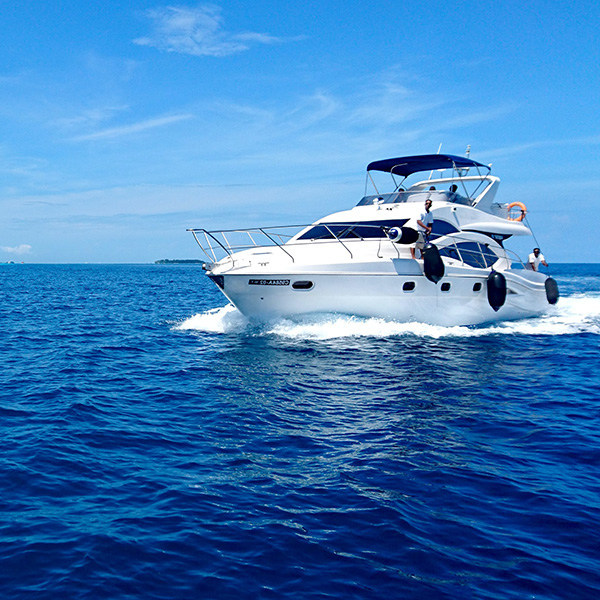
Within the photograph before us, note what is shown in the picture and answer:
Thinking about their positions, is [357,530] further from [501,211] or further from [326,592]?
[501,211]

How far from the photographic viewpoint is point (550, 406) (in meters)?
8.08

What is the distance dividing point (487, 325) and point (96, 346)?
1135 centimetres

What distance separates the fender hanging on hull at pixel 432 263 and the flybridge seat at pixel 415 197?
2740 mm

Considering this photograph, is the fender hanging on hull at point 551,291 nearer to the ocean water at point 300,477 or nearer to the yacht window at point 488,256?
the yacht window at point 488,256

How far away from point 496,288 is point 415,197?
3653 mm

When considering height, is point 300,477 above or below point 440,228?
below

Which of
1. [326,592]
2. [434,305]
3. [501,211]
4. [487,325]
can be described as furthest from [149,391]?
[501,211]

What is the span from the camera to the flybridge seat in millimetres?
15108

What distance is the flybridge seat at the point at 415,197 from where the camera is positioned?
595 inches

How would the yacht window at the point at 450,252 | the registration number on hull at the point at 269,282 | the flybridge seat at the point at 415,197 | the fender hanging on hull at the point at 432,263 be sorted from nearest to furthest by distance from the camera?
1. the registration number on hull at the point at 269,282
2. the fender hanging on hull at the point at 432,263
3. the yacht window at the point at 450,252
4. the flybridge seat at the point at 415,197

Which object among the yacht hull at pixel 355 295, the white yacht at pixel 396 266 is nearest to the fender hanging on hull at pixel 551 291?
the white yacht at pixel 396 266

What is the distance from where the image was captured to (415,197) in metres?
15.5

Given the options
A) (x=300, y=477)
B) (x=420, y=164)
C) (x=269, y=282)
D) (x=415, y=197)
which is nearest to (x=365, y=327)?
(x=269, y=282)

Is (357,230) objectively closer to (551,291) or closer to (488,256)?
(488,256)
